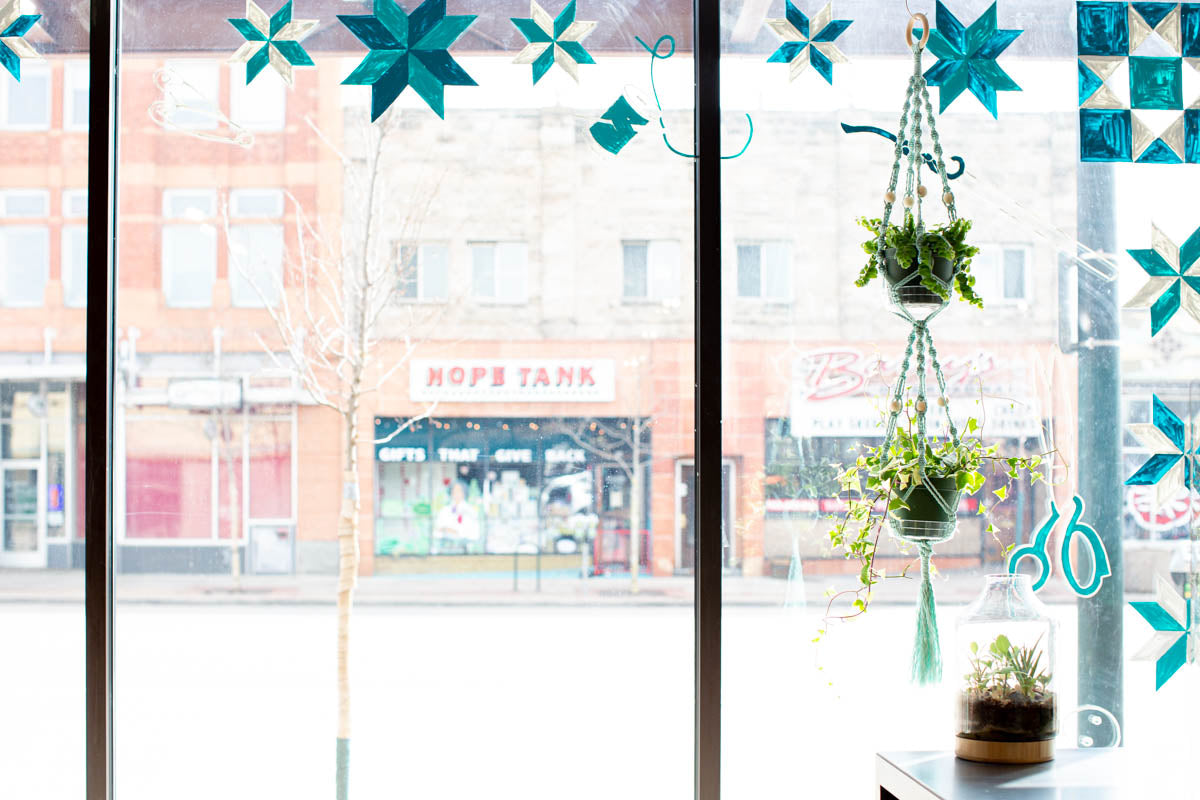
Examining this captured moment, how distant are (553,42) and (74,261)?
3.60 ft

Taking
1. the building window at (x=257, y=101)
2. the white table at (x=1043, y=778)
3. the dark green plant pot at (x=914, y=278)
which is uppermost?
the building window at (x=257, y=101)

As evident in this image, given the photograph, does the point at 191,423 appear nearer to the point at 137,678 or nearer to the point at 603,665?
the point at 137,678

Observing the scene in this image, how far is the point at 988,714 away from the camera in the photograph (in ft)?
5.71

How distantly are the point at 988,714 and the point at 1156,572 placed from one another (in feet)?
2.24

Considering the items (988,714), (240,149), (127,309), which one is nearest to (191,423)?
(127,309)

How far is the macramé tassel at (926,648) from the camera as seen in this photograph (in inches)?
73.0

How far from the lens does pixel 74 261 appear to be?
2096 millimetres

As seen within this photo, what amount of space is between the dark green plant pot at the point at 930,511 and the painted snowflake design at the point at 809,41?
89cm

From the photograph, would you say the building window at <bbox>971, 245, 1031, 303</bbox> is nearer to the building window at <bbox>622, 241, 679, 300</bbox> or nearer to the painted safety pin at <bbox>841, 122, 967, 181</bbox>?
the painted safety pin at <bbox>841, 122, 967, 181</bbox>

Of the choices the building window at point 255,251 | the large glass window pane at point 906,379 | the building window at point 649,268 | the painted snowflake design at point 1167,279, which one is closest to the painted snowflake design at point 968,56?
the large glass window pane at point 906,379

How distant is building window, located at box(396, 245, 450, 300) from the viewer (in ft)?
6.89

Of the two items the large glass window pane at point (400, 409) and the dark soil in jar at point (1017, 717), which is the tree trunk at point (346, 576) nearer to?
the large glass window pane at point (400, 409)

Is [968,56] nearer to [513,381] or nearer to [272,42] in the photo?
[513,381]

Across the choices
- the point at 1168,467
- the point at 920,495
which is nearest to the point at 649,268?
the point at 920,495
